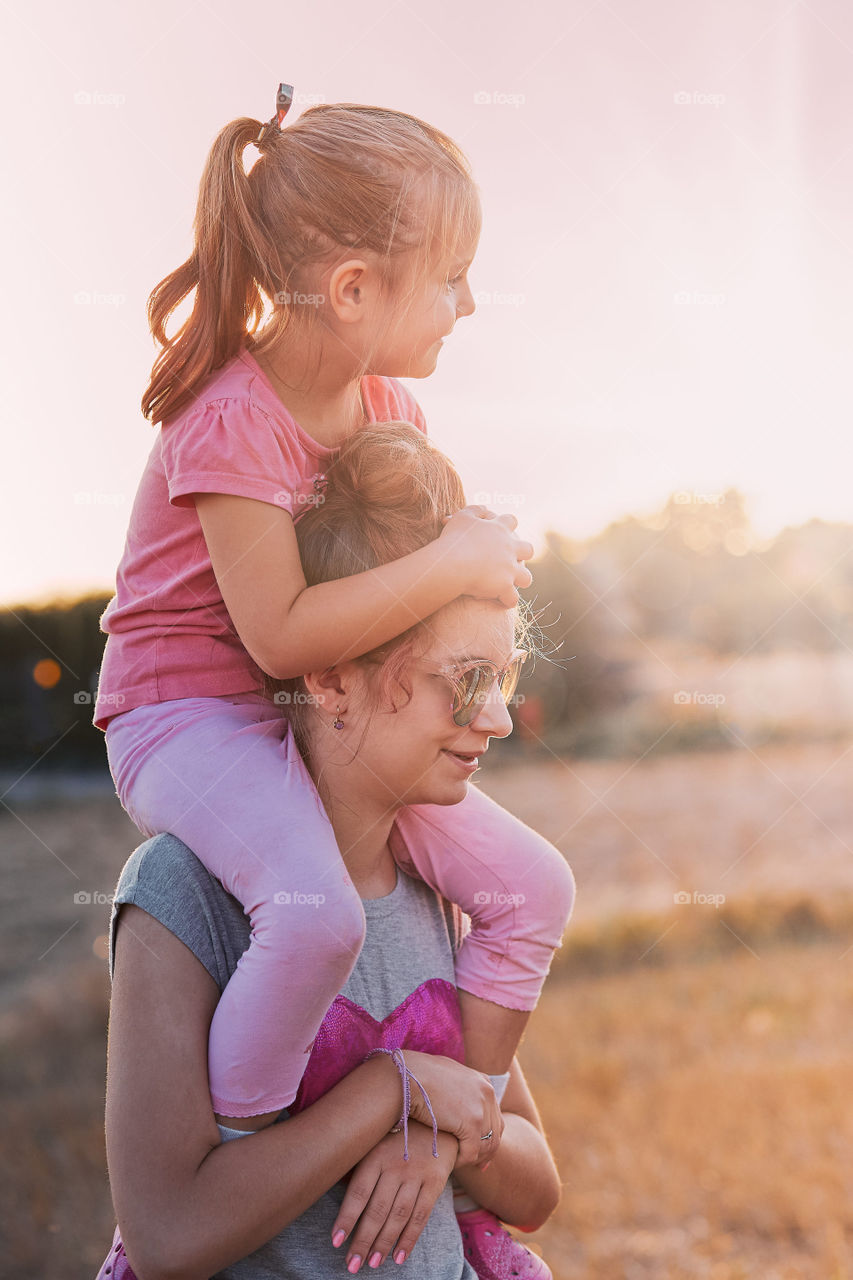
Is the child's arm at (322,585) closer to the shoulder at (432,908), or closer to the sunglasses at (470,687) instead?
the sunglasses at (470,687)

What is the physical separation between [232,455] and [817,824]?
12783 millimetres

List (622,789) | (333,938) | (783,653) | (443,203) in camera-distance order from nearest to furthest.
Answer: (333,938) → (443,203) → (622,789) → (783,653)

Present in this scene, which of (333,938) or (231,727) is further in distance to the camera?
(231,727)

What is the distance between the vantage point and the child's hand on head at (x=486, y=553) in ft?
3.99

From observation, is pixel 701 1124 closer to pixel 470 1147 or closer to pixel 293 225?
pixel 470 1147

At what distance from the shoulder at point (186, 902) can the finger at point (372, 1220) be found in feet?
0.92

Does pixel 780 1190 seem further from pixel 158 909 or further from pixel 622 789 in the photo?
pixel 622 789

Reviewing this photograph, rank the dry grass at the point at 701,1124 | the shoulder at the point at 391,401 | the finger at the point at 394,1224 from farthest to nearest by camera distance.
→ 1. the dry grass at the point at 701,1124
2. the shoulder at the point at 391,401
3. the finger at the point at 394,1224

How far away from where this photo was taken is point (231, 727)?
4.26 ft

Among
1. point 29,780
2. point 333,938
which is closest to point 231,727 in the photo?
point 333,938

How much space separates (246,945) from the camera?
3.97 ft

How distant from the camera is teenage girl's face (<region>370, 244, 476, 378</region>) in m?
1.37

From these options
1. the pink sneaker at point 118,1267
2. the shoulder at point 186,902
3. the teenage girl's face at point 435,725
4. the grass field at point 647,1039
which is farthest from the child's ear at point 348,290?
the grass field at point 647,1039

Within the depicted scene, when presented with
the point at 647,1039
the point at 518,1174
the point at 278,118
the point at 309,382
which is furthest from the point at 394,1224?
the point at 647,1039
